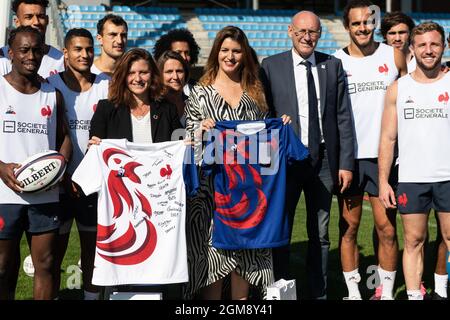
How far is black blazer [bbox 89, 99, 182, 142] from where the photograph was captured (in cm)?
546

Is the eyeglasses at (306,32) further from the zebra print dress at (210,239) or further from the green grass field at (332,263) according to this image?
the green grass field at (332,263)

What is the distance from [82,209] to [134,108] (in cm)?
86

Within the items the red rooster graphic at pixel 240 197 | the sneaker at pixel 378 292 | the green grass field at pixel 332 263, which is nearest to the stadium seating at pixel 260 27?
the green grass field at pixel 332 263

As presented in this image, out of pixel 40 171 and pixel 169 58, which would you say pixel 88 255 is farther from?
pixel 169 58

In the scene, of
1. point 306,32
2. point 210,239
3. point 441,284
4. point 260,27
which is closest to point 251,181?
point 210,239

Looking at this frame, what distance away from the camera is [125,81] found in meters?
5.54

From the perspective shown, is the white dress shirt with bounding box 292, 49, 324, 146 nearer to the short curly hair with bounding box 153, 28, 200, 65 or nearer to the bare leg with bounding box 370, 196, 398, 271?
the bare leg with bounding box 370, 196, 398, 271

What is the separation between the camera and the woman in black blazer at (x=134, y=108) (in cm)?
546

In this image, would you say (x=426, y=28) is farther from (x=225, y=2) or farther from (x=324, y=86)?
(x=225, y=2)

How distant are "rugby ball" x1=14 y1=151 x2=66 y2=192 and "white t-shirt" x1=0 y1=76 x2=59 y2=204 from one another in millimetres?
124

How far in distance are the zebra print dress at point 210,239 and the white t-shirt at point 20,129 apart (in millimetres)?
1049

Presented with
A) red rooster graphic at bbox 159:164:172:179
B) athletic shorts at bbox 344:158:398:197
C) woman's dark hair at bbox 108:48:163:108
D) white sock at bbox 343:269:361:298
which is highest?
woman's dark hair at bbox 108:48:163:108

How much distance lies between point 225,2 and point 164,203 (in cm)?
2739

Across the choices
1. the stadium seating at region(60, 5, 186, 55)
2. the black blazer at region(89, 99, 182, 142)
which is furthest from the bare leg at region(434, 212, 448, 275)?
the stadium seating at region(60, 5, 186, 55)
